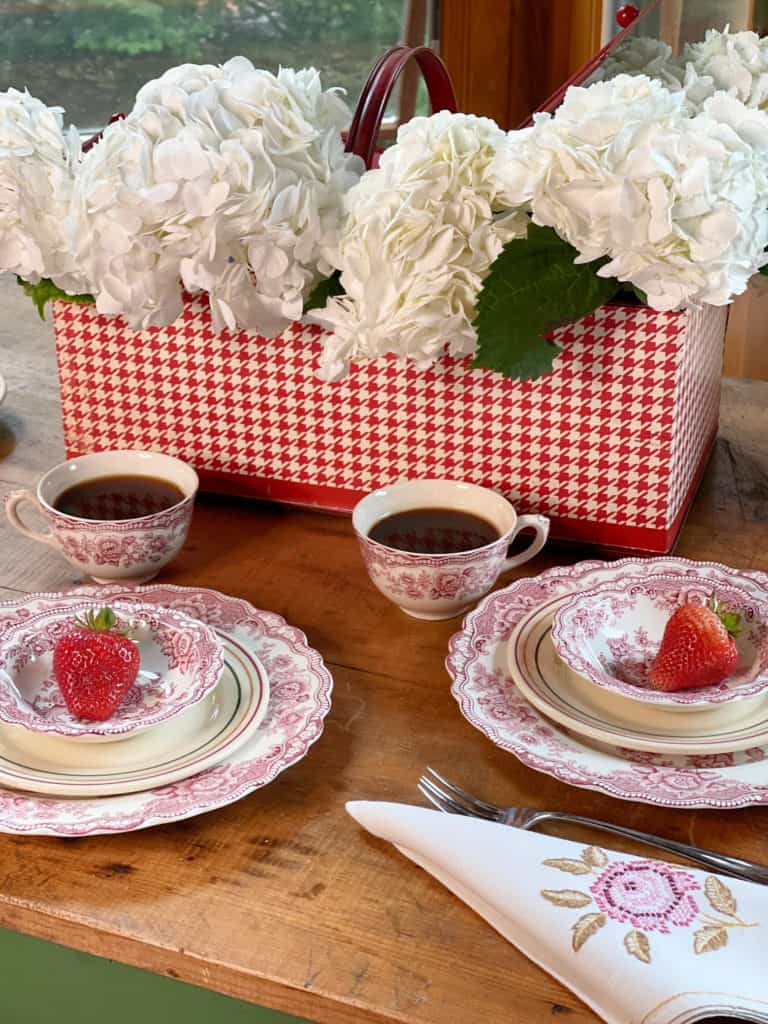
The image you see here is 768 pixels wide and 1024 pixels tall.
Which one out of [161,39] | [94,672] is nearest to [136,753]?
[94,672]

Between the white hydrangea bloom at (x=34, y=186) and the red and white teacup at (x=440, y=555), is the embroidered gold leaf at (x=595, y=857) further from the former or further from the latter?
the white hydrangea bloom at (x=34, y=186)

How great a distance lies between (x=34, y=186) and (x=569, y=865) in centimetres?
70

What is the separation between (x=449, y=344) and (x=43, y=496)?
15.0 inches

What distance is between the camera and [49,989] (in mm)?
911

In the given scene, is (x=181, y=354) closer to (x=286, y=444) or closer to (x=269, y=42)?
(x=286, y=444)

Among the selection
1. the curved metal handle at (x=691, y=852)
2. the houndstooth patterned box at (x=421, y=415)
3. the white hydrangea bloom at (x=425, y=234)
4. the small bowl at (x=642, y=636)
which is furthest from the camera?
the houndstooth patterned box at (x=421, y=415)

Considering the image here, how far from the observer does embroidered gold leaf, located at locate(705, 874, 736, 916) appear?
696 mm

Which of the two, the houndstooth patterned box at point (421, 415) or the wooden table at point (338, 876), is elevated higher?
the houndstooth patterned box at point (421, 415)

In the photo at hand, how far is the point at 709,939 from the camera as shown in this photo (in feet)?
2.21

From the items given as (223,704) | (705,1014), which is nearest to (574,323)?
(223,704)

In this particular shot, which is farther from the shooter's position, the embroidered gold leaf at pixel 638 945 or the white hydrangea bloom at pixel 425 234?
the white hydrangea bloom at pixel 425 234

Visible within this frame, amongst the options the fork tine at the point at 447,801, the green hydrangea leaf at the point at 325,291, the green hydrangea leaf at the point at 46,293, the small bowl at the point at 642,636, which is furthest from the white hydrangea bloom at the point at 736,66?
the fork tine at the point at 447,801

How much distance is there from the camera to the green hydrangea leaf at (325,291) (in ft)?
3.54

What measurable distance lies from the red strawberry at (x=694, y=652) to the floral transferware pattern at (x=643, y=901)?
0.18 metres
